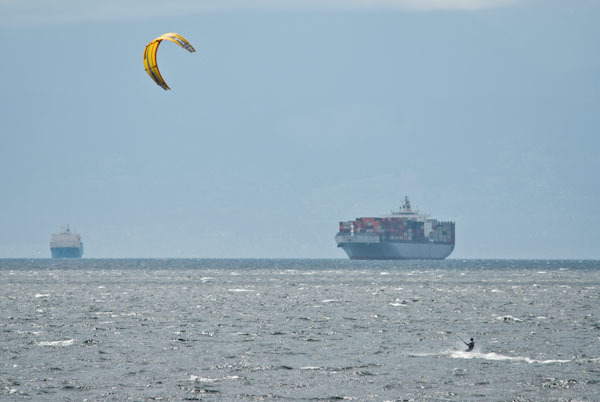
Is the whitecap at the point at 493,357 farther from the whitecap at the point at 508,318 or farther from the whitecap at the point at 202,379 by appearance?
the whitecap at the point at 508,318

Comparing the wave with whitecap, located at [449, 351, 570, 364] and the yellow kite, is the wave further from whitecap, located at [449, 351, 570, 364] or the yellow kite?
the yellow kite

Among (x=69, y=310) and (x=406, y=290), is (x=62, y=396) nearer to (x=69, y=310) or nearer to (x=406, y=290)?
(x=69, y=310)

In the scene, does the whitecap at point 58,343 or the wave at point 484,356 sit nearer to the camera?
the wave at point 484,356

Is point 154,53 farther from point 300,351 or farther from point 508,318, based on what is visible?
point 508,318

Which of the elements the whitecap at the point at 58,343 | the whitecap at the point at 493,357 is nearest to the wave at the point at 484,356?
the whitecap at the point at 493,357

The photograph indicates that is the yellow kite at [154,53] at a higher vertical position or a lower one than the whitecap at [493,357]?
higher

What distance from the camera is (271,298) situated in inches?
3497

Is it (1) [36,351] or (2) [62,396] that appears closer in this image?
(2) [62,396]

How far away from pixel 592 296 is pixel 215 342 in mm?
50570

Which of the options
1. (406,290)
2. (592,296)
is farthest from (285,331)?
(406,290)

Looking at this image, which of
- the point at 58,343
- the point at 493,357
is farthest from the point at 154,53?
the point at 493,357

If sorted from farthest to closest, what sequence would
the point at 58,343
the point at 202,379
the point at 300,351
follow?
the point at 58,343, the point at 300,351, the point at 202,379

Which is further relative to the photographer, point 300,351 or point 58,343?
point 58,343

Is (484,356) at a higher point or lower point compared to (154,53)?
lower
